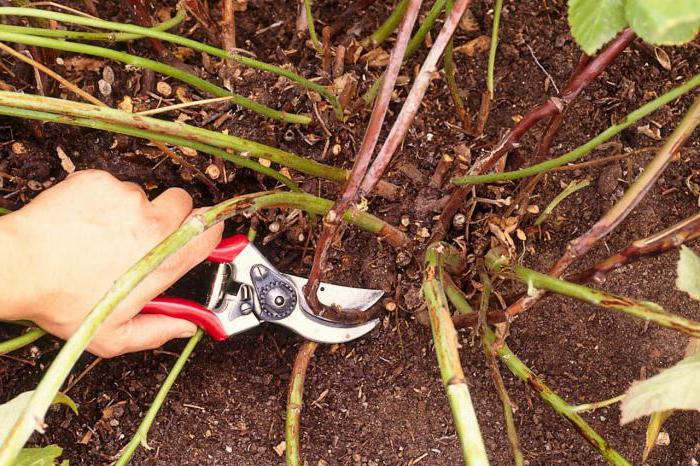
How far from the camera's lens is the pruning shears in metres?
1.08

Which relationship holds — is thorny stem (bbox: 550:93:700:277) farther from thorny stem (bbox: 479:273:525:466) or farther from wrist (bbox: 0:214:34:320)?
wrist (bbox: 0:214:34:320)

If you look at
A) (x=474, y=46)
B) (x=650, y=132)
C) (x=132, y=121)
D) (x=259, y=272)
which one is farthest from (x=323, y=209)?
(x=650, y=132)

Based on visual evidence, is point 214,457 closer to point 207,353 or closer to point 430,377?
point 207,353

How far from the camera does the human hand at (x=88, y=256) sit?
0.93 metres

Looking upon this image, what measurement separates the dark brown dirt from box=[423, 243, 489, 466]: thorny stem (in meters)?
0.28

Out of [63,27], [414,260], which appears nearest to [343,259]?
[414,260]

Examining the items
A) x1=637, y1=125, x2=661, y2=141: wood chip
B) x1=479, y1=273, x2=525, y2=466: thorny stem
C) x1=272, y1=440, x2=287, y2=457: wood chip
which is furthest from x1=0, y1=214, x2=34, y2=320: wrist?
x1=637, y1=125, x2=661, y2=141: wood chip

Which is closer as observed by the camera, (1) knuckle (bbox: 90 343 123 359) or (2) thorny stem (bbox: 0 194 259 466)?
(2) thorny stem (bbox: 0 194 259 466)

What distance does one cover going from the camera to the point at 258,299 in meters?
1.09

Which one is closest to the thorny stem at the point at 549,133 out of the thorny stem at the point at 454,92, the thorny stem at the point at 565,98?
the thorny stem at the point at 565,98

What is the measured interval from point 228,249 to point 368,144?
39 centimetres

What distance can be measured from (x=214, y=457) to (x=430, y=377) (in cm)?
41

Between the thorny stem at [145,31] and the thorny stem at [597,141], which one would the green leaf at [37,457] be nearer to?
the thorny stem at [145,31]

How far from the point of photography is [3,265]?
910 mm
